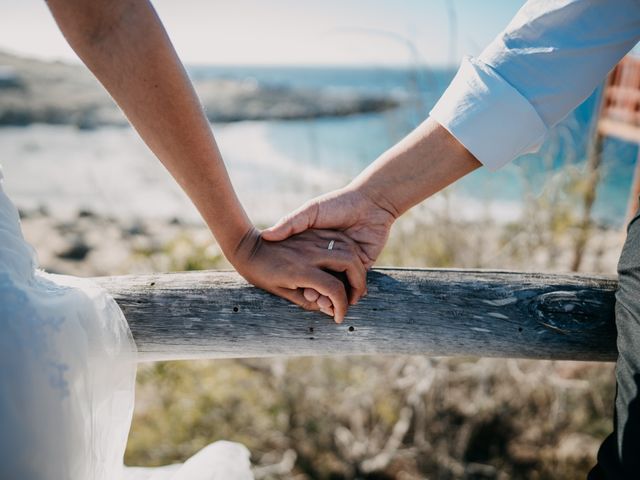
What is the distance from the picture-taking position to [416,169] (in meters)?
1.29

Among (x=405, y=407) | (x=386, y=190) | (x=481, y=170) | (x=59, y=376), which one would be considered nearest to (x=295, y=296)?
(x=386, y=190)

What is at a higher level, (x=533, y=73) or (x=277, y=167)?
(x=277, y=167)

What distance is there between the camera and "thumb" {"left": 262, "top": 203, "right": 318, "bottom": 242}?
1.24 metres

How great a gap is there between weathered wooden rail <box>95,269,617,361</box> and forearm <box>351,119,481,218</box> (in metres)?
0.21

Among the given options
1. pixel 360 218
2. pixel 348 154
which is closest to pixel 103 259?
pixel 360 218

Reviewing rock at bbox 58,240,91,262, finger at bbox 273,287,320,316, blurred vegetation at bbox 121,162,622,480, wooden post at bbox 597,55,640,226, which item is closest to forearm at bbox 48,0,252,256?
finger at bbox 273,287,320,316

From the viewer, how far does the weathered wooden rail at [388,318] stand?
1271 mm

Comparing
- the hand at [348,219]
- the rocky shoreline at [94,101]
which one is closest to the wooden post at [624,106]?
the hand at [348,219]

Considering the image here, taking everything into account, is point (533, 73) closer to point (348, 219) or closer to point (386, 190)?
point (386, 190)

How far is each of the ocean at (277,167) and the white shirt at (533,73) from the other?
163 centimetres

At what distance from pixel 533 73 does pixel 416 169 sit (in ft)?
1.13

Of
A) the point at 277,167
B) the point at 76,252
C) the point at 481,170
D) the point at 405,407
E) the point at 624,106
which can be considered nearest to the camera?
the point at 405,407

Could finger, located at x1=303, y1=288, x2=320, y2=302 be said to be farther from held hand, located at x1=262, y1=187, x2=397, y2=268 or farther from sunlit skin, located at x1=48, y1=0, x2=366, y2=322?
held hand, located at x1=262, y1=187, x2=397, y2=268

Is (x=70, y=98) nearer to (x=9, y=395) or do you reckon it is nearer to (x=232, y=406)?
(x=232, y=406)
